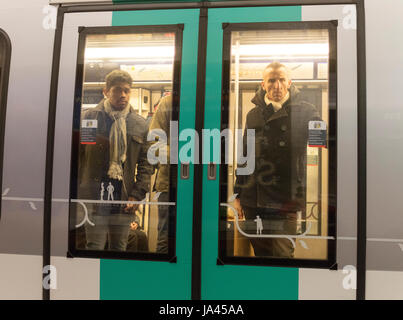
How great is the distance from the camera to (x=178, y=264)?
2156mm

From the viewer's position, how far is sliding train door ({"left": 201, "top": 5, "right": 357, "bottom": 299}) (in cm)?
207

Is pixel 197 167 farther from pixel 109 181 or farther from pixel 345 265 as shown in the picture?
pixel 345 265

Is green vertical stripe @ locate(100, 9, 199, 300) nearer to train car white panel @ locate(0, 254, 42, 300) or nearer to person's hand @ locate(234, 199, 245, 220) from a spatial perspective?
person's hand @ locate(234, 199, 245, 220)

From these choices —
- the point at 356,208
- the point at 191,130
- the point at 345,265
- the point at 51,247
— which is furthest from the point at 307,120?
the point at 51,247

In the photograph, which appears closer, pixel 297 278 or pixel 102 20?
pixel 297 278

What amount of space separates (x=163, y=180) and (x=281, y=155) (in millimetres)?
833

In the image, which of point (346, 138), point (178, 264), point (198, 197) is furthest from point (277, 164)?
point (178, 264)

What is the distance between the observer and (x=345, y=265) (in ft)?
6.74

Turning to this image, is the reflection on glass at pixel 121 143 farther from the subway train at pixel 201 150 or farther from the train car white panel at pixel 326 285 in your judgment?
the train car white panel at pixel 326 285

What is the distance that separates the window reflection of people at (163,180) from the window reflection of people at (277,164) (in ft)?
A: 1.62

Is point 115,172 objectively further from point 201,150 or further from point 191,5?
point 191,5

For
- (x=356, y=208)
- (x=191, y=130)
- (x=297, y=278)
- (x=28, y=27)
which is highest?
(x=28, y=27)

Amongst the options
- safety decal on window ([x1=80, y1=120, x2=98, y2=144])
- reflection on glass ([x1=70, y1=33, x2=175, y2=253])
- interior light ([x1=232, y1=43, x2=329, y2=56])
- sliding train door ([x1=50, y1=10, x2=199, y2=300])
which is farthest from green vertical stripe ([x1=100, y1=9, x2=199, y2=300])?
safety decal on window ([x1=80, y1=120, x2=98, y2=144])
